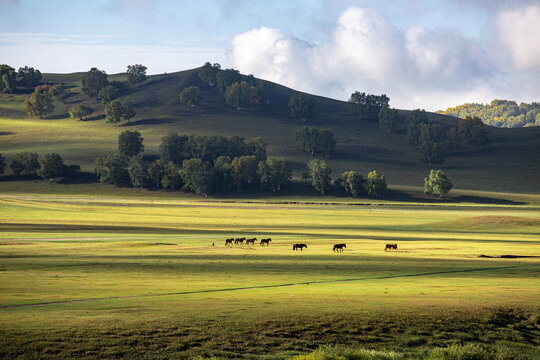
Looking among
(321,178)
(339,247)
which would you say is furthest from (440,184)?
(339,247)

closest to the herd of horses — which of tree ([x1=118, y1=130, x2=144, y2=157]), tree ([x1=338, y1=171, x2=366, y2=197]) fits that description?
tree ([x1=338, y1=171, x2=366, y2=197])

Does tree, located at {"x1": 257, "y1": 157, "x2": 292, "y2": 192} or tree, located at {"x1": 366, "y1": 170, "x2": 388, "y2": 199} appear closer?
tree, located at {"x1": 366, "y1": 170, "x2": 388, "y2": 199}

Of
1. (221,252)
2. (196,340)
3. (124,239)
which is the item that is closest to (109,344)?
(196,340)

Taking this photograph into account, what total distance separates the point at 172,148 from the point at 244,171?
34.2 metres

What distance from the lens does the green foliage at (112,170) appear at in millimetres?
162375

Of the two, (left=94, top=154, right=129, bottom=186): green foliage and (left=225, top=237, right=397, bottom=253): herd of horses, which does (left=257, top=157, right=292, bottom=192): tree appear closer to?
(left=94, top=154, right=129, bottom=186): green foliage

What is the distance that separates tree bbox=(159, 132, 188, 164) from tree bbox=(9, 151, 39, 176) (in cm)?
3857

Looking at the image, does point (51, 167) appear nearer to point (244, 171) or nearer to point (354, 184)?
point (244, 171)

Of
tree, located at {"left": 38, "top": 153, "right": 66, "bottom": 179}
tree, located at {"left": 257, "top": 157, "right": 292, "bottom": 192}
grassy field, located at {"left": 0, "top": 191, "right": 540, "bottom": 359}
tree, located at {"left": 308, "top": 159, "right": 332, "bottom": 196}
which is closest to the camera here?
grassy field, located at {"left": 0, "top": 191, "right": 540, "bottom": 359}

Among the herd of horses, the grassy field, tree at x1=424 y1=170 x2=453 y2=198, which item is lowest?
the herd of horses

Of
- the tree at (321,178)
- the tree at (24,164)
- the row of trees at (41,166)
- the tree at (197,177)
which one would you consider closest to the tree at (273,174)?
the tree at (321,178)

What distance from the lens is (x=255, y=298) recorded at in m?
25.1

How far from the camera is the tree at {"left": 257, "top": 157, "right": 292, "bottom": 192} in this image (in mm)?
160625

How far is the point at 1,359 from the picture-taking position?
16.3 metres
